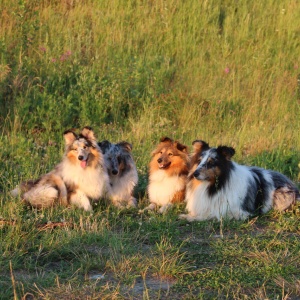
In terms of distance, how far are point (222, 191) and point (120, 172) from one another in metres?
1.46

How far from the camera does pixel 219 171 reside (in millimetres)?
7266

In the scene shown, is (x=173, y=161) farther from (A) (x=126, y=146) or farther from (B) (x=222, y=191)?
(B) (x=222, y=191)

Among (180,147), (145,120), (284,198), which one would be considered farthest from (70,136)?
(145,120)

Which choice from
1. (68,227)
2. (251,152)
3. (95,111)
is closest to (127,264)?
(68,227)

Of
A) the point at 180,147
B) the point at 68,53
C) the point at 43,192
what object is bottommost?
the point at 43,192

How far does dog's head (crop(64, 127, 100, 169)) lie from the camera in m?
7.56

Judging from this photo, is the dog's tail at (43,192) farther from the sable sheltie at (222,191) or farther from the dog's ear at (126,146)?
the sable sheltie at (222,191)

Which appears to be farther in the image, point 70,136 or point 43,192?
point 70,136

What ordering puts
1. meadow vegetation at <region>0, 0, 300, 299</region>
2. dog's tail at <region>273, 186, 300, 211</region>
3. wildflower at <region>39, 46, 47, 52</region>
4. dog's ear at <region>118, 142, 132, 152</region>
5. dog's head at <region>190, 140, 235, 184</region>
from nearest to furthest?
meadow vegetation at <region>0, 0, 300, 299</region>
dog's head at <region>190, 140, 235, 184</region>
dog's tail at <region>273, 186, 300, 211</region>
dog's ear at <region>118, 142, 132, 152</region>
wildflower at <region>39, 46, 47, 52</region>

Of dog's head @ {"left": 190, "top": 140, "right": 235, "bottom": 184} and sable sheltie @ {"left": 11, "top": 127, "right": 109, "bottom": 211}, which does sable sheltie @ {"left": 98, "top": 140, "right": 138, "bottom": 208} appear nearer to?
sable sheltie @ {"left": 11, "top": 127, "right": 109, "bottom": 211}

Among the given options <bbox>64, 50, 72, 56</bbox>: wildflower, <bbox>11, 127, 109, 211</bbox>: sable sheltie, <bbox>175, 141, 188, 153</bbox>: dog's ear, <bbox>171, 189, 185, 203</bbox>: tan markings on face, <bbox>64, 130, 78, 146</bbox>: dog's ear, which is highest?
<bbox>64, 50, 72, 56</bbox>: wildflower

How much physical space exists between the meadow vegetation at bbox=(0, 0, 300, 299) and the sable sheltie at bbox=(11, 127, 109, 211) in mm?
271

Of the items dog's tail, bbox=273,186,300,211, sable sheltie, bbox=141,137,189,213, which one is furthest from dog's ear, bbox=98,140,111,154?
dog's tail, bbox=273,186,300,211

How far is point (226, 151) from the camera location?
7254 mm
